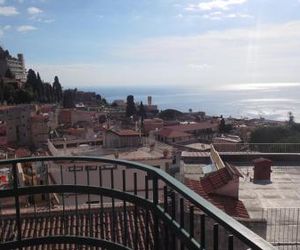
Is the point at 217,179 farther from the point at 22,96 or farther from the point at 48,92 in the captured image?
the point at 48,92

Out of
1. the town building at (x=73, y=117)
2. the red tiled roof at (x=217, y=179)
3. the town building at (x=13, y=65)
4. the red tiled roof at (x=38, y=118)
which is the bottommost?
the town building at (x=73, y=117)

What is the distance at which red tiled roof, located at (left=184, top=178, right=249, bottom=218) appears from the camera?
8.66 metres

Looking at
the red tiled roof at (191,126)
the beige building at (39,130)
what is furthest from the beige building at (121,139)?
the red tiled roof at (191,126)

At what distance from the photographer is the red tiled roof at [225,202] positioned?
28.4ft

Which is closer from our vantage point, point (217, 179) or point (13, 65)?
point (217, 179)

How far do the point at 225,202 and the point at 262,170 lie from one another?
7.75 ft

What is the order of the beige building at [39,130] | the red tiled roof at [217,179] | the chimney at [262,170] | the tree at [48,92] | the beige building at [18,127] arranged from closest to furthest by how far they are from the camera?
the red tiled roof at [217,179] → the chimney at [262,170] → the beige building at [39,130] → the beige building at [18,127] → the tree at [48,92]

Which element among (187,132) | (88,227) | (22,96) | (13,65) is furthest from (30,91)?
(88,227)

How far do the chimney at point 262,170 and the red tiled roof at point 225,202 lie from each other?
1758 millimetres

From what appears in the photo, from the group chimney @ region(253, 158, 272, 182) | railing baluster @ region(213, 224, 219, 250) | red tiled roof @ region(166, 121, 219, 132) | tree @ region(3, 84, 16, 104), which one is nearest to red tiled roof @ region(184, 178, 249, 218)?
chimney @ region(253, 158, 272, 182)

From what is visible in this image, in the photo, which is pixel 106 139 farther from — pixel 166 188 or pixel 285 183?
pixel 166 188

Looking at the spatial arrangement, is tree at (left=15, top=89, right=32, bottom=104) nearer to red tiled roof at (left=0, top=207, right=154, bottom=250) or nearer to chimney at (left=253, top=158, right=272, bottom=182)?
chimney at (left=253, top=158, right=272, bottom=182)

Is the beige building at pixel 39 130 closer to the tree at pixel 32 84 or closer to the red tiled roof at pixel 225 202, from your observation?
the tree at pixel 32 84

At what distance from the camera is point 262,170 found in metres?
11.4
